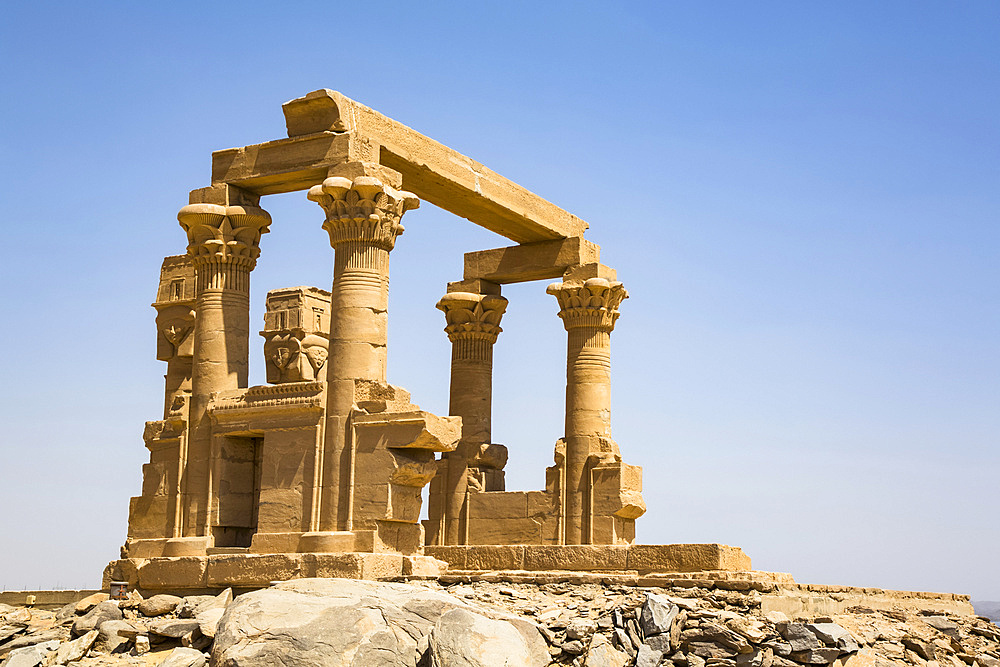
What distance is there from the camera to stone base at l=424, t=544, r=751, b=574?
2055cm

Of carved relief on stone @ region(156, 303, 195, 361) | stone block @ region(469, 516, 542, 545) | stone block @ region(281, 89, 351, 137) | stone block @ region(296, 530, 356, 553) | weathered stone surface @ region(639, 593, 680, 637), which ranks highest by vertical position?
stone block @ region(281, 89, 351, 137)

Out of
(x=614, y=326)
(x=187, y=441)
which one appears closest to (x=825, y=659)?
(x=187, y=441)

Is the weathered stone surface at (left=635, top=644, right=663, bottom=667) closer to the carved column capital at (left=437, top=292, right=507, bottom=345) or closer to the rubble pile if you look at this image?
the rubble pile

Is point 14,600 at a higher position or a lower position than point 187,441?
lower

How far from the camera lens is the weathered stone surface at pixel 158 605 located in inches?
735

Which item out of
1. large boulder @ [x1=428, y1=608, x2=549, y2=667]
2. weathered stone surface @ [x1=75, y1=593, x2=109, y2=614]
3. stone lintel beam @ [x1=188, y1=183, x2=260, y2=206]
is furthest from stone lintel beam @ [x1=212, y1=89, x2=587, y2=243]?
large boulder @ [x1=428, y1=608, x2=549, y2=667]

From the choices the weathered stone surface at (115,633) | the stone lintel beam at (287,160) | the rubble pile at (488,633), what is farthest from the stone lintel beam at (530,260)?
the weathered stone surface at (115,633)

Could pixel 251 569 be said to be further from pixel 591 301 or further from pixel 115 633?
pixel 591 301

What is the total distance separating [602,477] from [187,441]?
27.1 feet

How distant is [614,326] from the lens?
27.6 m

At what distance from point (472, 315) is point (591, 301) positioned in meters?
2.62

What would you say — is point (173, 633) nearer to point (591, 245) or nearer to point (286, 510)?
point (286, 510)

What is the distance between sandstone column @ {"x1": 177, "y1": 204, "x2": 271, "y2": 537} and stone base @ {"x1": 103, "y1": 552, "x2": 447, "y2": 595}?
1.38 metres

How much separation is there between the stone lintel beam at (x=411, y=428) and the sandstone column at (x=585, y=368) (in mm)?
6728
